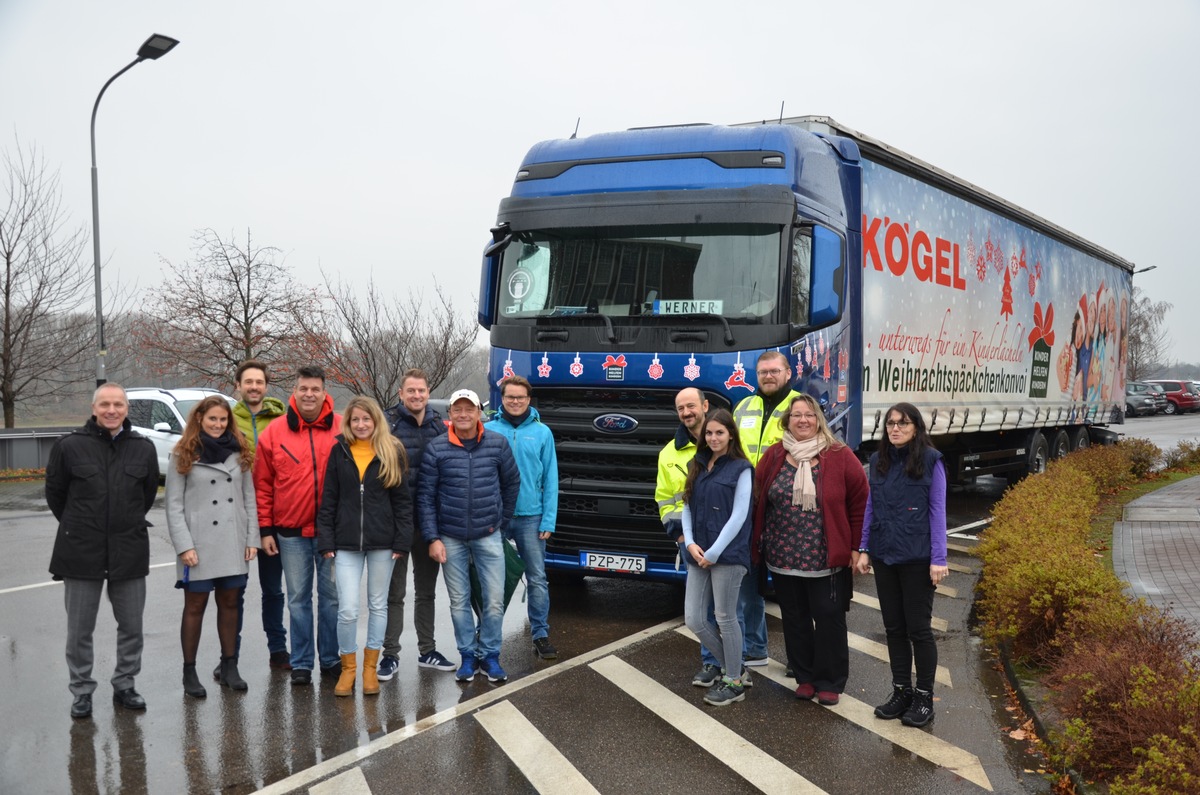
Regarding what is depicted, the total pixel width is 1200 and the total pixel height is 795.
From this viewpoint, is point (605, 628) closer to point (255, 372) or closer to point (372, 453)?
point (372, 453)

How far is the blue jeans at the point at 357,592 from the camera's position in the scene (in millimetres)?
5945

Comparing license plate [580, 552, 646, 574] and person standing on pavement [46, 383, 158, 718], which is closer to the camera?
person standing on pavement [46, 383, 158, 718]

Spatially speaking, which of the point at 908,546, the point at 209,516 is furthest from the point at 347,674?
the point at 908,546

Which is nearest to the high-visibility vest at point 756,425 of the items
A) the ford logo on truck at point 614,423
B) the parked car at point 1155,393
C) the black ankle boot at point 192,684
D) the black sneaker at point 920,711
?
the ford logo on truck at point 614,423

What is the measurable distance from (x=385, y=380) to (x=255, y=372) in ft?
72.9

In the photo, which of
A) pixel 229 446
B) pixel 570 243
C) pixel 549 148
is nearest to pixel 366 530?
pixel 229 446

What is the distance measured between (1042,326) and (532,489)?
407 inches

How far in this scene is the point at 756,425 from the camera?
657cm

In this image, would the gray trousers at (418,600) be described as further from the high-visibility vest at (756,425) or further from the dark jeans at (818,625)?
the dark jeans at (818,625)

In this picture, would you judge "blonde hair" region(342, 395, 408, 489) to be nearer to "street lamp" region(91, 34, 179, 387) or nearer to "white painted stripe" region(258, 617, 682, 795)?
"white painted stripe" region(258, 617, 682, 795)

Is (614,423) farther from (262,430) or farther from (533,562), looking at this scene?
(262,430)

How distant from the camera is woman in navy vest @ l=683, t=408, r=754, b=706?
19.0ft

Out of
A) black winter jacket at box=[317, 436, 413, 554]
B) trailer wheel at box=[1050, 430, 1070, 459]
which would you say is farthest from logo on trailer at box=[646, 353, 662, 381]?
trailer wheel at box=[1050, 430, 1070, 459]

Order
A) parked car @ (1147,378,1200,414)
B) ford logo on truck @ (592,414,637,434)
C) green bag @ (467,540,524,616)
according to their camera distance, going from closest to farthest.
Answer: green bag @ (467,540,524,616) < ford logo on truck @ (592,414,637,434) < parked car @ (1147,378,1200,414)
